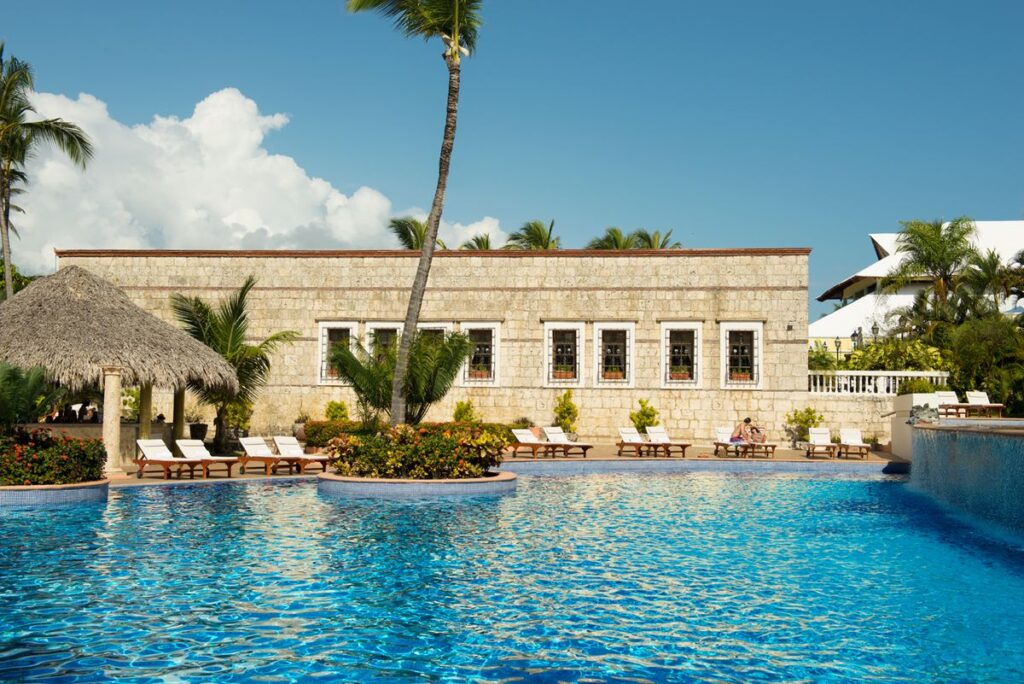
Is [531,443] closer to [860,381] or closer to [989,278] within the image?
[860,381]

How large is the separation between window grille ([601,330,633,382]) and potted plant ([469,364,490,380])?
→ 316 centimetres

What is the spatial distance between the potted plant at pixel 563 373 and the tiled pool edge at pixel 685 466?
530 centimetres

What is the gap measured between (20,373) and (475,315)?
12.2m

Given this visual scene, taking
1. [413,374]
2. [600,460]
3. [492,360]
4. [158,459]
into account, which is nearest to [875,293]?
[492,360]

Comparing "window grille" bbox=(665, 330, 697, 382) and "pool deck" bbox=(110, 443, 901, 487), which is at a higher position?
"window grille" bbox=(665, 330, 697, 382)

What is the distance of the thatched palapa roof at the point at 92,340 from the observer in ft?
54.7

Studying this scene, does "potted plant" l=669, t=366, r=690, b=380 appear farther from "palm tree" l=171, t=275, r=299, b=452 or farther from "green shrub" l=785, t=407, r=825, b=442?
"palm tree" l=171, t=275, r=299, b=452

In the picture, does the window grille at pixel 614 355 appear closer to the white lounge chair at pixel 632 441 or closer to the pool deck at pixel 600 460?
the pool deck at pixel 600 460

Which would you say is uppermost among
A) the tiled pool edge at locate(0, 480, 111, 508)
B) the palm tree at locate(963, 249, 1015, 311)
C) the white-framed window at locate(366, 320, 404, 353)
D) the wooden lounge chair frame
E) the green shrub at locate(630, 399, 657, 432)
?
the palm tree at locate(963, 249, 1015, 311)

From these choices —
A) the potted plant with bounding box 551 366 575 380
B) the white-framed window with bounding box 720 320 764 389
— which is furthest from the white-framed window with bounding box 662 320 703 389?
the potted plant with bounding box 551 366 575 380

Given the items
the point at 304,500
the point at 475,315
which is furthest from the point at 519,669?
the point at 475,315

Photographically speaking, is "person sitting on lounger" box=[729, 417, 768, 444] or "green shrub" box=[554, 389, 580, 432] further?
"green shrub" box=[554, 389, 580, 432]

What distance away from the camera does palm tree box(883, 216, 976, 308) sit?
101 feet

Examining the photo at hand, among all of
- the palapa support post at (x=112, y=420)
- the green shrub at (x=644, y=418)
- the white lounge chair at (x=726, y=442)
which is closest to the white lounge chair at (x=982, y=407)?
the white lounge chair at (x=726, y=442)
